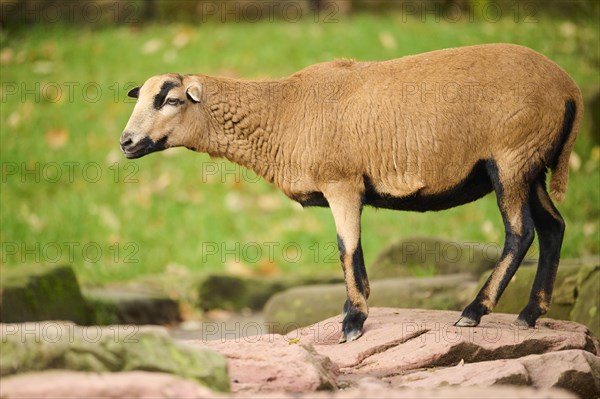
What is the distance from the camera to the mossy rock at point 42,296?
9484mm

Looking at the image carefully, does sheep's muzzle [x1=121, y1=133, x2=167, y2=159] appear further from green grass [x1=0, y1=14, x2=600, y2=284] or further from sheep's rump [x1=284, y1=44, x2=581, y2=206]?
green grass [x1=0, y1=14, x2=600, y2=284]

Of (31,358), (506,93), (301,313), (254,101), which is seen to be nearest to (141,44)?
(301,313)

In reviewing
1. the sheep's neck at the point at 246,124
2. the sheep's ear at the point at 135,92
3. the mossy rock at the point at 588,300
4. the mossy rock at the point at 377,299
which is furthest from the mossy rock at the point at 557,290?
the sheep's ear at the point at 135,92

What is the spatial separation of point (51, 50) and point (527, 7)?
7.66 meters

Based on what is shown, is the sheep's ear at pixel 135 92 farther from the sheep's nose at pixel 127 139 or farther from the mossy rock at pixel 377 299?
the mossy rock at pixel 377 299

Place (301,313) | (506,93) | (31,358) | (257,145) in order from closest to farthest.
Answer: (31,358) → (506,93) → (257,145) → (301,313)

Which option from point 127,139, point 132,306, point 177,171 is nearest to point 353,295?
point 127,139

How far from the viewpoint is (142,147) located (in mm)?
7219

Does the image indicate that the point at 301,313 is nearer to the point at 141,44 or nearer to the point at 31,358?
the point at 31,358

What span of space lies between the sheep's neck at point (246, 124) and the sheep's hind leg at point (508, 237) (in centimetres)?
161

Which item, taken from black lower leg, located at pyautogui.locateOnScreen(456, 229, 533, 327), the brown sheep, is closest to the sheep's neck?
the brown sheep

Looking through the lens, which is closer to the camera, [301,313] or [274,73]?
[301,313]

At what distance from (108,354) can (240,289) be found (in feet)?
22.1

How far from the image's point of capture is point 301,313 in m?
9.39
